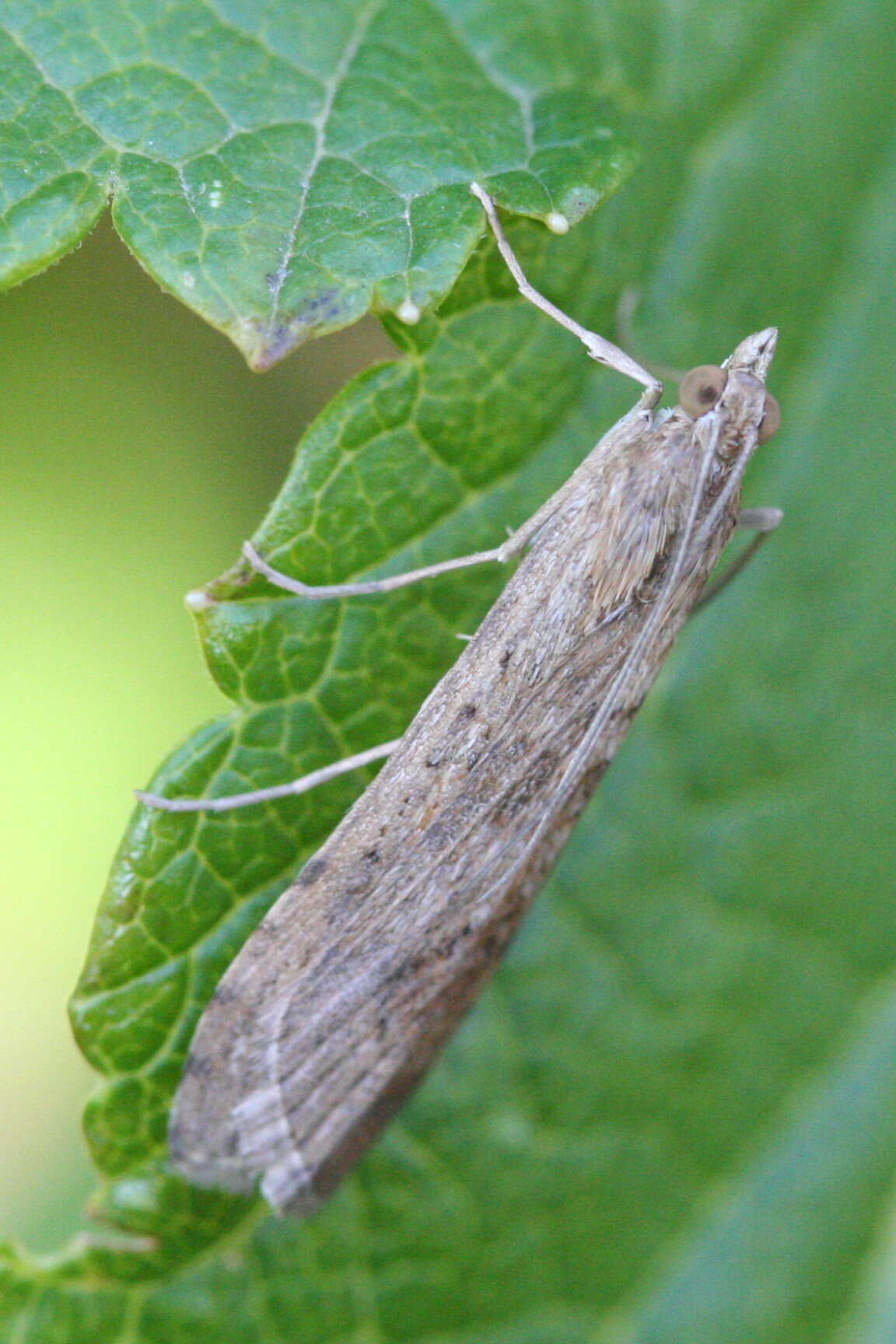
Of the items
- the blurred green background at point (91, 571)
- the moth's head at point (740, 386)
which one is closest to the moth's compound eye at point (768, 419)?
the moth's head at point (740, 386)

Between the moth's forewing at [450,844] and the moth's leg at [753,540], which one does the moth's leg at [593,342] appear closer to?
the moth's forewing at [450,844]

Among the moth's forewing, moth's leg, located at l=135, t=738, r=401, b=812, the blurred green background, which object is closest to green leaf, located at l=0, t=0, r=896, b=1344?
moth's leg, located at l=135, t=738, r=401, b=812

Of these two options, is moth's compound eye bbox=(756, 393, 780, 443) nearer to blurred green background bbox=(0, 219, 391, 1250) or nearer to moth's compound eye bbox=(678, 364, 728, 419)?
moth's compound eye bbox=(678, 364, 728, 419)

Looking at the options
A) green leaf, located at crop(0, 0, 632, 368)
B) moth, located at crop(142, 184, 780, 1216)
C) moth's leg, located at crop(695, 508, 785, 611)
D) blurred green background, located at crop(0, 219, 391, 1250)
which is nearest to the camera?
green leaf, located at crop(0, 0, 632, 368)

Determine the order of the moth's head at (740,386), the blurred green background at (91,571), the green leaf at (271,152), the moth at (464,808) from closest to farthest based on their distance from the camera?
1. the green leaf at (271,152)
2. the moth at (464,808)
3. the moth's head at (740,386)
4. the blurred green background at (91,571)

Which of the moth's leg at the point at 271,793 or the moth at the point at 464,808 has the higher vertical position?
the moth's leg at the point at 271,793

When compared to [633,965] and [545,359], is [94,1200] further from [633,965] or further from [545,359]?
[545,359]
